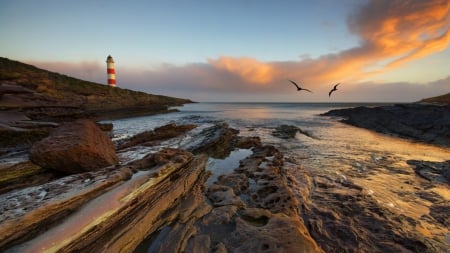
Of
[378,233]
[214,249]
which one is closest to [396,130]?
[378,233]

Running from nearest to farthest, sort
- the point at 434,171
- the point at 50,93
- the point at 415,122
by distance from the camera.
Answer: the point at 434,171, the point at 415,122, the point at 50,93

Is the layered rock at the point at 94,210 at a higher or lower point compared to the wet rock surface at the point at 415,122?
lower

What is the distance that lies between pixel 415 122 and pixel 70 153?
2779 centimetres

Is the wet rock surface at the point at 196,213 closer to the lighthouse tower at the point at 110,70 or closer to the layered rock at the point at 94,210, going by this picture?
the layered rock at the point at 94,210

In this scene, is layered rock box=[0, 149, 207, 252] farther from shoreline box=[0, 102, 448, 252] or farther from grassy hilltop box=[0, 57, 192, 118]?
grassy hilltop box=[0, 57, 192, 118]

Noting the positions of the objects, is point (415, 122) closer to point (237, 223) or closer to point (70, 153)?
point (237, 223)

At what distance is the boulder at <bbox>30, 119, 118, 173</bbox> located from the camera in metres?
6.16

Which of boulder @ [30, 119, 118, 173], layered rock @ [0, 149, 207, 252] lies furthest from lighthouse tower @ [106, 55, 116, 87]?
layered rock @ [0, 149, 207, 252]

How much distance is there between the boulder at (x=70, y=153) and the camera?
616cm

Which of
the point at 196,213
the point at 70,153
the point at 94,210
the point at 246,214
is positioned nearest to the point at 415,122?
the point at 246,214

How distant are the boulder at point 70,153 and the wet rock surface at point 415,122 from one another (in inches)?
848

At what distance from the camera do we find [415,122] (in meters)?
21.6

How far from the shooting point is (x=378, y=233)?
4.87 m

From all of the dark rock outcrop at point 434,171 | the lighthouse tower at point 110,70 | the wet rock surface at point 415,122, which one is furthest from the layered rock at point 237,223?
the lighthouse tower at point 110,70
